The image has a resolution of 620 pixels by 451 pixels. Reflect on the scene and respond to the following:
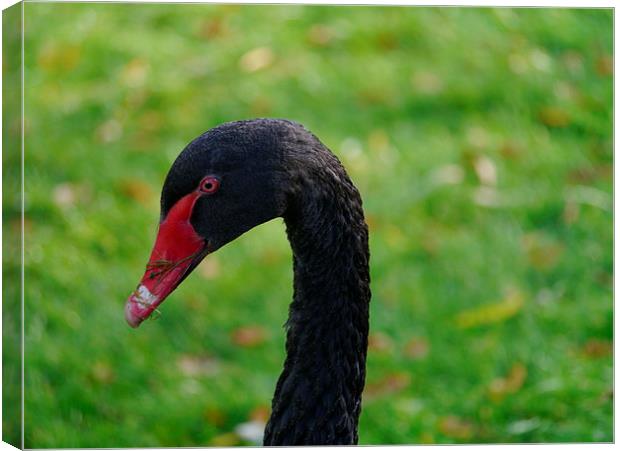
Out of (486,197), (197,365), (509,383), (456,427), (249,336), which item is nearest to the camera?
(456,427)

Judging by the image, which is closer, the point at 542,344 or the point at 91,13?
the point at 542,344

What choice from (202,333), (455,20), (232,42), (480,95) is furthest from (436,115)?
(202,333)

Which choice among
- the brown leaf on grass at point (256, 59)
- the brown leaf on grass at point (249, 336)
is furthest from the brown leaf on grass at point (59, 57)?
the brown leaf on grass at point (249, 336)

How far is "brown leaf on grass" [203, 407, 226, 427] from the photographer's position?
3995 millimetres

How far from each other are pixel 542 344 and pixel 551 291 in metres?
0.25

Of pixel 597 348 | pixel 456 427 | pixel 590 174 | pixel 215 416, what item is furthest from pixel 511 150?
pixel 215 416

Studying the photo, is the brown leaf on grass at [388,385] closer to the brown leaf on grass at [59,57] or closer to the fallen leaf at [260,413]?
the fallen leaf at [260,413]

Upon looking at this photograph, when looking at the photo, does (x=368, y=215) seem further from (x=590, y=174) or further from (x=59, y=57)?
(x=59, y=57)

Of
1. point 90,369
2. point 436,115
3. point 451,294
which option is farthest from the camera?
point 436,115

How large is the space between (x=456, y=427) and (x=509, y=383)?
285 millimetres

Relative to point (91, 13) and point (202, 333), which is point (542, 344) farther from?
point (91, 13)

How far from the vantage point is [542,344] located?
4.24 metres

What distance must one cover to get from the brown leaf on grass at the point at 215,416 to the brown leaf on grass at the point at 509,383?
36.8 inches

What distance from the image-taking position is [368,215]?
4727 mm
